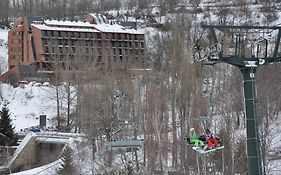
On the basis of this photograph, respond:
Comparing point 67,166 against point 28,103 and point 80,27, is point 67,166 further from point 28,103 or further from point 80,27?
point 80,27

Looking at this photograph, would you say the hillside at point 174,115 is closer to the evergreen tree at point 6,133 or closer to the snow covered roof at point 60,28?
the evergreen tree at point 6,133

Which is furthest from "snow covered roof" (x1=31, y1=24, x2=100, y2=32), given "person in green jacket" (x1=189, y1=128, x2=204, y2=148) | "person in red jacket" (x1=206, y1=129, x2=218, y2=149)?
"person in red jacket" (x1=206, y1=129, x2=218, y2=149)

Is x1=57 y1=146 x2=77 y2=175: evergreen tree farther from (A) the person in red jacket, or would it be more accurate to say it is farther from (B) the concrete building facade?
(B) the concrete building facade

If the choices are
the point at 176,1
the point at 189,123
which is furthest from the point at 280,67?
the point at 176,1

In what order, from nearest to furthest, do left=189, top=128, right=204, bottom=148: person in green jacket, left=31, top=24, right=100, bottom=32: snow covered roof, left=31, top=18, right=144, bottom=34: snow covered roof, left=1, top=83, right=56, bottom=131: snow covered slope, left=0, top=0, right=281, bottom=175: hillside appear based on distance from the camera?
left=189, top=128, right=204, bottom=148: person in green jacket, left=0, top=0, right=281, bottom=175: hillside, left=1, top=83, right=56, bottom=131: snow covered slope, left=31, top=24, right=100, bottom=32: snow covered roof, left=31, top=18, right=144, bottom=34: snow covered roof

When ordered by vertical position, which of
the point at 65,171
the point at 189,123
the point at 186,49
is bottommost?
the point at 65,171

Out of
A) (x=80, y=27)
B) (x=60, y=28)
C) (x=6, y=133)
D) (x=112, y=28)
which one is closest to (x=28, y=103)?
(x=60, y=28)

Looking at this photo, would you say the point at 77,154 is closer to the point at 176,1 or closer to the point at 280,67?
the point at 280,67

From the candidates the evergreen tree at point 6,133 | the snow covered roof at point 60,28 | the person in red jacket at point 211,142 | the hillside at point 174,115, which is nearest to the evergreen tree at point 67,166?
the hillside at point 174,115
